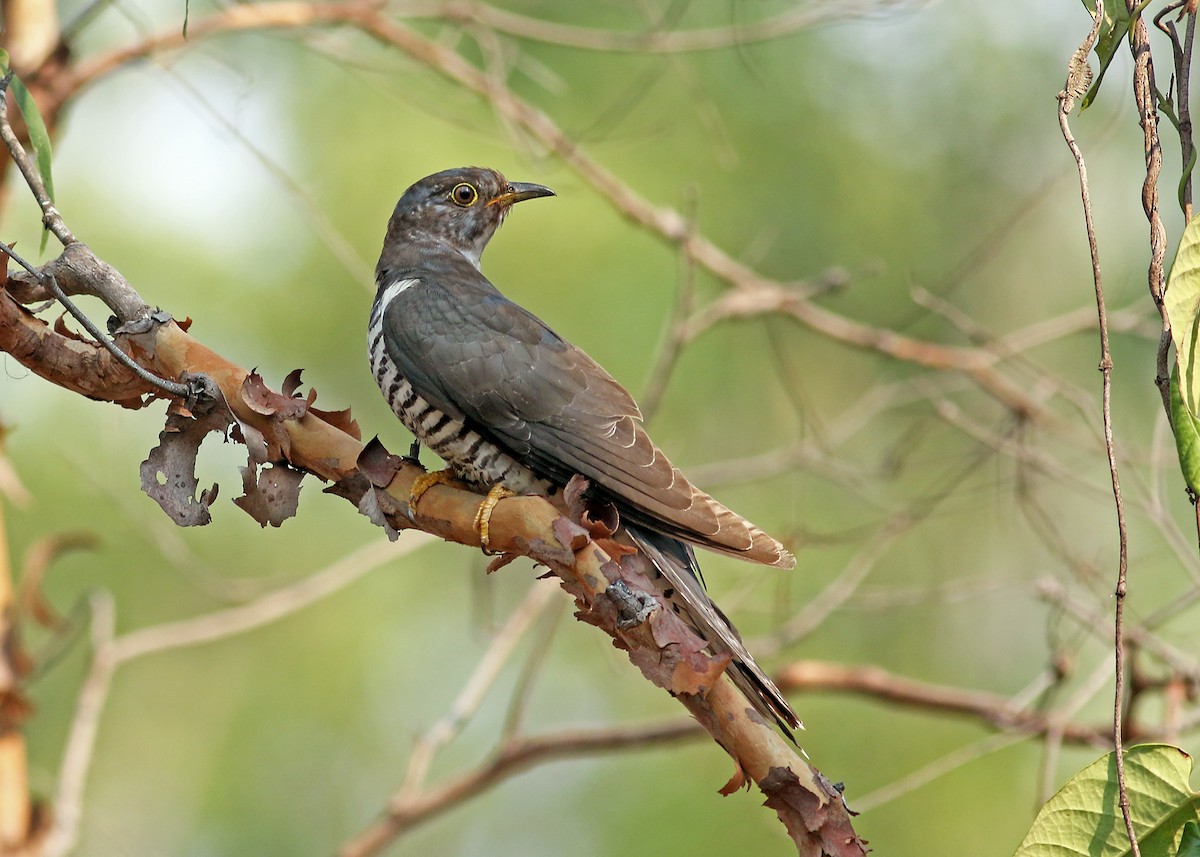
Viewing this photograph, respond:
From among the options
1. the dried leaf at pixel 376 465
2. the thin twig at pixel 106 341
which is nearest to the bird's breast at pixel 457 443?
the dried leaf at pixel 376 465

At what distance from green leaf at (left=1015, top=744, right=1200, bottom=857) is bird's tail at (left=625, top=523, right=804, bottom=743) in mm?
421

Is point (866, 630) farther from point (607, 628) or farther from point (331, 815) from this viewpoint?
point (607, 628)

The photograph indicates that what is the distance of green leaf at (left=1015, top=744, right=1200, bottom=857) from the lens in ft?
5.36

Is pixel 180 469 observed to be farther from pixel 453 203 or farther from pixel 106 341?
pixel 453 203

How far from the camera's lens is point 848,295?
8.29 meters

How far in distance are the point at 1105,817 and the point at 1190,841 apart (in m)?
0.11

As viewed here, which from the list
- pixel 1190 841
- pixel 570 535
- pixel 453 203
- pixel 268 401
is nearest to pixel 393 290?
pixel 453 203

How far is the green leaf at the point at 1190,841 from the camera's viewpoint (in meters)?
1.61

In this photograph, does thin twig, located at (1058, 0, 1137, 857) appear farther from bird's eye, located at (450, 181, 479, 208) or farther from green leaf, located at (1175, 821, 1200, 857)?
bird's eye, located at (450, 181, 479, 208)

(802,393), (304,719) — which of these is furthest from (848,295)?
(304,719)

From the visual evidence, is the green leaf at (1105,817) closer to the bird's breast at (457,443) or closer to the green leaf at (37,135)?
the bird's breast at (457,443)

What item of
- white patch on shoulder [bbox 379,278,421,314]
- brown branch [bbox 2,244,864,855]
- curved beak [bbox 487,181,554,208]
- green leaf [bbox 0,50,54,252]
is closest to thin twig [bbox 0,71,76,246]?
green leaf [bbox 0,50,54,252]

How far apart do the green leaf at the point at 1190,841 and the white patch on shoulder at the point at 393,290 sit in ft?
7.56

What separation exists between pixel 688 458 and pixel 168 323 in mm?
5485
